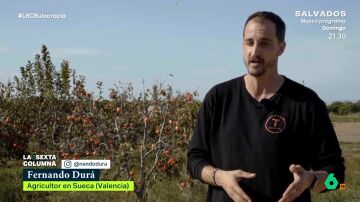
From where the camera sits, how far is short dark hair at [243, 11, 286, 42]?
2518 mm

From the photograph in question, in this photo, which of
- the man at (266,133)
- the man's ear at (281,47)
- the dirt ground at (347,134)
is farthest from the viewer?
the dirt ground at (347,134)

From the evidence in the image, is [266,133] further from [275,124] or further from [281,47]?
[281,47]

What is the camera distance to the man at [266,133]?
2443mm

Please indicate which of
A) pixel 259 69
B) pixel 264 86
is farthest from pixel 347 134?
pixel 259 69

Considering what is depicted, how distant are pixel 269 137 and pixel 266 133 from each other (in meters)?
0.03

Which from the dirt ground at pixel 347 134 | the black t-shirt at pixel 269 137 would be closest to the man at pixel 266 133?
the black t-shirt at pixel 269 137

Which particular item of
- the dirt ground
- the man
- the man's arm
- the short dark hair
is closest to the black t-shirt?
the man

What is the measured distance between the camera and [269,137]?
97.0 inches

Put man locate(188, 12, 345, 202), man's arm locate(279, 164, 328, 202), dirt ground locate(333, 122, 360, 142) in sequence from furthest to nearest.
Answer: dirt ground locate(333, 122, 360, 142), man locate(188, 12, 345, 202), man's arm locate(279, 164, 328, 202)

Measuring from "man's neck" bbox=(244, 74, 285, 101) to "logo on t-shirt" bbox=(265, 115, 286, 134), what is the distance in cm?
14

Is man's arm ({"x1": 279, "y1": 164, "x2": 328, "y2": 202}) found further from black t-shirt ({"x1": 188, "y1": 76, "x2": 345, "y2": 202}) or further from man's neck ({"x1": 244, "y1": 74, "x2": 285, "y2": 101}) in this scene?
man's neck ({"x1": 244, "y1": 74, "x2": 285, "y2": 101})

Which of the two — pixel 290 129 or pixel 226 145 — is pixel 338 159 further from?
pixel 226 145

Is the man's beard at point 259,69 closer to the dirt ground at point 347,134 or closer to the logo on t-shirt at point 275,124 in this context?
the logo on t-shirt at point 275,124

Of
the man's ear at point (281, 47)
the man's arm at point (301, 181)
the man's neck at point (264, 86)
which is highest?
the man's ear at point (281, 47)
